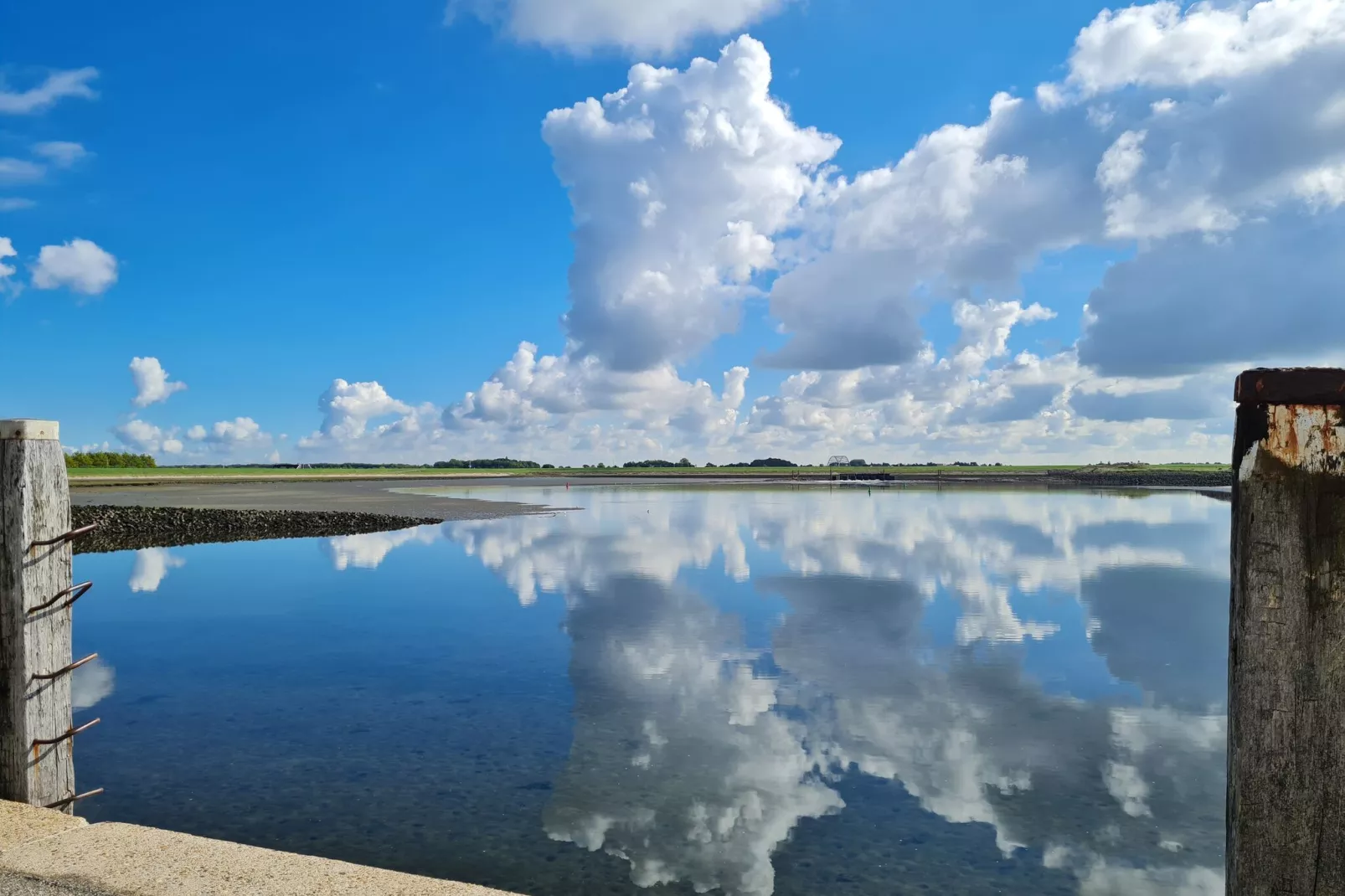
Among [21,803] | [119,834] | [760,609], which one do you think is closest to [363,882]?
[119,834]

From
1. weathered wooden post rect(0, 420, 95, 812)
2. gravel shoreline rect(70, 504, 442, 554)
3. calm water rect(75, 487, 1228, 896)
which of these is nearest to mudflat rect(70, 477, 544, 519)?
gravel shoreline rect(70, 504, 442, 554)

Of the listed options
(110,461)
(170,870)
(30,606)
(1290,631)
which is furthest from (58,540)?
(110,461)

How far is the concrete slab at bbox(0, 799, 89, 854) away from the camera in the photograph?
6.71 meters

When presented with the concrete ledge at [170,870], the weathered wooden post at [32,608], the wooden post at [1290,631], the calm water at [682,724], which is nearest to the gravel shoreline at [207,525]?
the calm water at [682,724]

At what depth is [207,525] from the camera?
151 ft

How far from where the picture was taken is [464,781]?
10.3 meters

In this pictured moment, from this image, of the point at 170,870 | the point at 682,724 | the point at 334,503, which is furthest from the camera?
the point at 334,503

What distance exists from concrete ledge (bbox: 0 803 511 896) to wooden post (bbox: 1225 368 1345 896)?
458cm

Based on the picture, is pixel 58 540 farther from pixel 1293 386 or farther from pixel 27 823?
pixel 1293 386

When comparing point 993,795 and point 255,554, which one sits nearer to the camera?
point 993,795

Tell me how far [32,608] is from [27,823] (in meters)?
1.74

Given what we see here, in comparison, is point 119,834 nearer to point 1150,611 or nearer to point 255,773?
point 255,773

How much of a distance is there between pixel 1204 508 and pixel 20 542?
247ft

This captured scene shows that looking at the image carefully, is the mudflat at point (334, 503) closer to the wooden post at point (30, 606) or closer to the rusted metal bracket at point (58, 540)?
the wooden post at point (30, 606)
